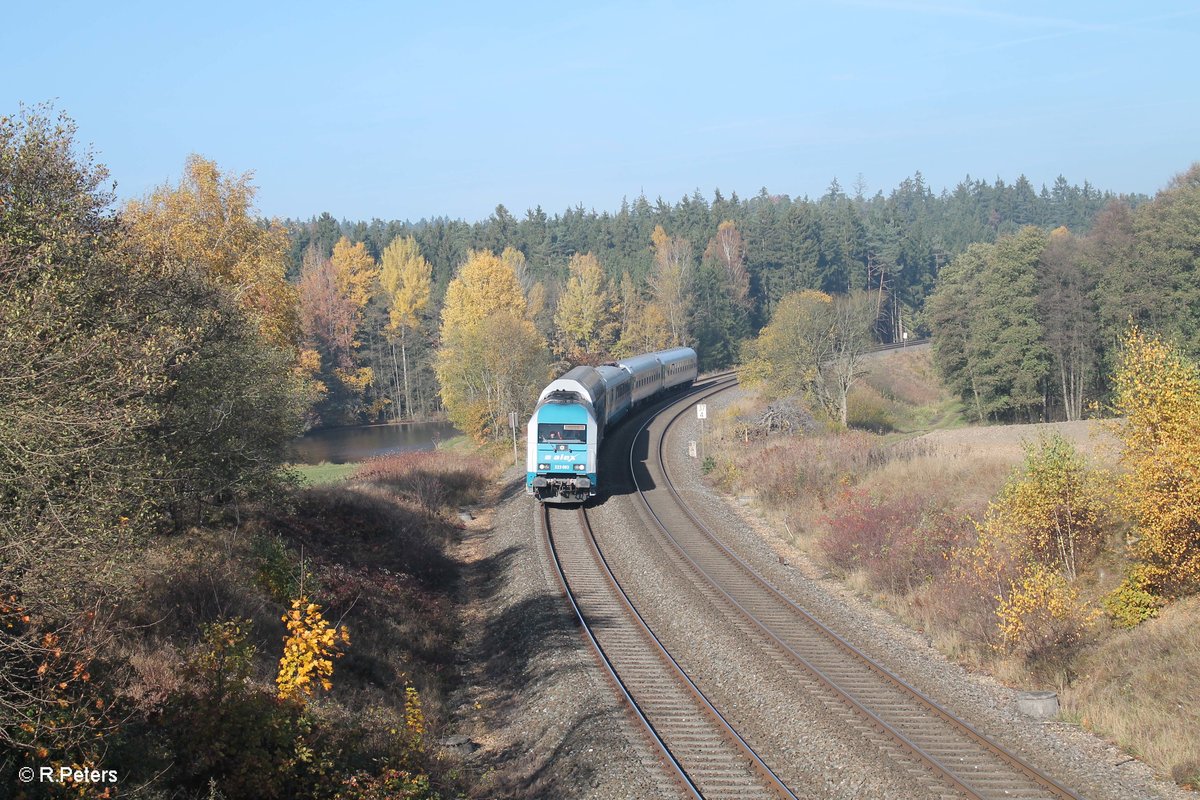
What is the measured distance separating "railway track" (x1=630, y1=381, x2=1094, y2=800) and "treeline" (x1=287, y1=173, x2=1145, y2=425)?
57338mm

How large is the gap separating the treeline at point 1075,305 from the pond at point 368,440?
35272 mm

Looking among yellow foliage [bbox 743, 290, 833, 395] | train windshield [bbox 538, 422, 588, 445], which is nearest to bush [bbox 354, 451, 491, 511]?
train windshield [bbox 538, 422, 588, 445]

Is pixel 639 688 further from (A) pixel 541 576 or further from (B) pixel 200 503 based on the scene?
(B) pixel 200 503

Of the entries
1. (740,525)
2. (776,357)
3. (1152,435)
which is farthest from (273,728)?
(776,357)

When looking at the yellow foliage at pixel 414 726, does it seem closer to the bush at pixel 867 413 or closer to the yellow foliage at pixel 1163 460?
the yellow foliage at pixel 1163 460

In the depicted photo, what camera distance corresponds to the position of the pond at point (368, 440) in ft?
198

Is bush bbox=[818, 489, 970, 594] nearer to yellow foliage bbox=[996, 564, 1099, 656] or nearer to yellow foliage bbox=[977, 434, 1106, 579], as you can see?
yellow foliage bbox=[977, 434, 1106, 579]

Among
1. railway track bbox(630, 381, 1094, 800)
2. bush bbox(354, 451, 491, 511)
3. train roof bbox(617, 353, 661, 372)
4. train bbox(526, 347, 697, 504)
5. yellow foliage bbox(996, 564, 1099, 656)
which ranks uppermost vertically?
train roof bbox(617, 353, 661, 372)

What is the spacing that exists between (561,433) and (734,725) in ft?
49.2

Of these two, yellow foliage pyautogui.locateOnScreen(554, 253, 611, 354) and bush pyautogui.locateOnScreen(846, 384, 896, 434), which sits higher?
yellow foliage pyautogui.locateOnScreen(554, 253, 611, 354)

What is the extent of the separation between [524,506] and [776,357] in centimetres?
2076

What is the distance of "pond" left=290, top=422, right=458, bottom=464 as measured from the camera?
198 ft

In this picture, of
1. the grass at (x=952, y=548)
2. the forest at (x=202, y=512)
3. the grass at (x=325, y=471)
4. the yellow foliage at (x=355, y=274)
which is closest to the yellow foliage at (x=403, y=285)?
the yellow foliage at (x=355, y=274)

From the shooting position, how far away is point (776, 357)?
45094 millimetres
